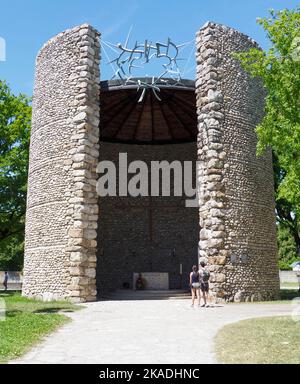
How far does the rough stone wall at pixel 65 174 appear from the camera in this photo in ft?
51.2

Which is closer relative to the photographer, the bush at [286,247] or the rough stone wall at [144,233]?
the rough stone wall at [144,233]

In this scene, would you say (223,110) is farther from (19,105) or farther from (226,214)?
(19,105)

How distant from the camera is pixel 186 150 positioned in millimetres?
25594

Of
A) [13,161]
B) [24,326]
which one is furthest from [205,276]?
[13,161]

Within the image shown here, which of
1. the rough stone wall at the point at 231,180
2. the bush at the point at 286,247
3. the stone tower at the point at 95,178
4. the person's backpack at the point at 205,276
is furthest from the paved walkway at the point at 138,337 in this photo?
the bush at the point at 286,247

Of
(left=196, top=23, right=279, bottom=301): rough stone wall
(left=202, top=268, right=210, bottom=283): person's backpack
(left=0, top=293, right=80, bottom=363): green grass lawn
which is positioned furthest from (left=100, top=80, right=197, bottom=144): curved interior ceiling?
(left=0, top=293, right=80, bottom=363): green grass lawn

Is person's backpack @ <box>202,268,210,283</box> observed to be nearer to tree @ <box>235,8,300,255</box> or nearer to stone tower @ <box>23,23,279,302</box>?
stone tower @ <box>23,23,279,302</box>

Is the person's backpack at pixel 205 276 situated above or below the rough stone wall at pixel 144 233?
below

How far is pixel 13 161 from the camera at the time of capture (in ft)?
75.4

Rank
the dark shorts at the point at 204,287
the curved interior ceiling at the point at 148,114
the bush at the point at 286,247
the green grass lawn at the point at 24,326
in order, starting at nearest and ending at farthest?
the green grass lawn at the point at 24,326 < the dark shorts at the point at 204,287 < the curved interior ceiling at the point at 148,114 < the bush at the point at 286,247

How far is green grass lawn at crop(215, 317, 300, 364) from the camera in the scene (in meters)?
5.94

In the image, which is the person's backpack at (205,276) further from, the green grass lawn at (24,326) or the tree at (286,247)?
the tree at (286,247)

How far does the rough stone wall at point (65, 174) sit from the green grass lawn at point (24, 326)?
2328 mm

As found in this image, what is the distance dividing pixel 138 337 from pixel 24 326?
2868 millimetres
